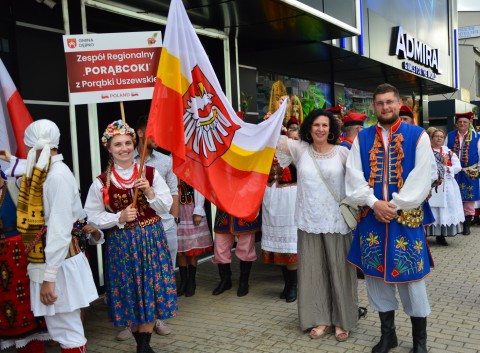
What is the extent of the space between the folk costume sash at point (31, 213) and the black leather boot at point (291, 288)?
9.47 ft

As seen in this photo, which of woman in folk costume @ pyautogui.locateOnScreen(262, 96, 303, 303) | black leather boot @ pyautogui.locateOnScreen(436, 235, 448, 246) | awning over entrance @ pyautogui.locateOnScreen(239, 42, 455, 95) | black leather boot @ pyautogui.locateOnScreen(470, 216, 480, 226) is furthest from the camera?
black leather boot @ pyautogui.locateOnScreen(470, 216, 480, 226)

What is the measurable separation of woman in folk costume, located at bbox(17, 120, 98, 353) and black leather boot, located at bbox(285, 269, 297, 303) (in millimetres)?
2540

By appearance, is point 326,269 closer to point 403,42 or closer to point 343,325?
point 343,325

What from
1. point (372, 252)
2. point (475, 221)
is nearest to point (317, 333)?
point (372, 252)

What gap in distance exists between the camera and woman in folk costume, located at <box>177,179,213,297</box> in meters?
5.70

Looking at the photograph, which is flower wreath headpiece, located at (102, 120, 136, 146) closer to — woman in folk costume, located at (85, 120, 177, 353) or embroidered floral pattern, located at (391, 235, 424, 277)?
woman in folk costume, located at (85, 120, 177, 353)

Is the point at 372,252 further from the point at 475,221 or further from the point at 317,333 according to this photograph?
the point at 475,221

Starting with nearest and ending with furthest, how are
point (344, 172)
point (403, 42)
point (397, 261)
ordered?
point (397, 261) < point (344, 172) < point (403, 42)

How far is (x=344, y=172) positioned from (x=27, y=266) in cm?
257

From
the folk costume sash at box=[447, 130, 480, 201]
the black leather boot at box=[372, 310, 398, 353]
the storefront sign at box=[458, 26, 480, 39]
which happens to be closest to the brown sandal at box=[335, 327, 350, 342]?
the black leather boot at box=[372, 310, 398, 353]

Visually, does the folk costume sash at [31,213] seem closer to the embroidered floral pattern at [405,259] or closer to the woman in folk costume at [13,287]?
the woman in folk costume at [13,287]

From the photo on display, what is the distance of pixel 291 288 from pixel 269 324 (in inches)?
31.2

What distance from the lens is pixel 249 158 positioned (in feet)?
14.1

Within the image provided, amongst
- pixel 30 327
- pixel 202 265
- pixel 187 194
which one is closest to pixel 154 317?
pixel 30 327
